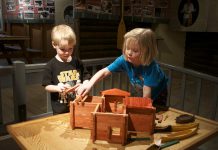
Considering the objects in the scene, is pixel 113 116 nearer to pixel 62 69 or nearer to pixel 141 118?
pixel 141 118

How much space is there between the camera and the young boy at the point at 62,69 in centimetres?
149

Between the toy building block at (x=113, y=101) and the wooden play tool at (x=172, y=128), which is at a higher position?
the toy building block at (x=113, y=101)

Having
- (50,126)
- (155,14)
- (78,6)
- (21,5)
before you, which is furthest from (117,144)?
(21,5)

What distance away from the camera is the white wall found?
17.4ft

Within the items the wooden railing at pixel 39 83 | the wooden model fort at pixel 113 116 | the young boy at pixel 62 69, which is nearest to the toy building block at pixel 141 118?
the wooden model fort at pixel 113 116

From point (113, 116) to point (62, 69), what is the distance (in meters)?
0.73

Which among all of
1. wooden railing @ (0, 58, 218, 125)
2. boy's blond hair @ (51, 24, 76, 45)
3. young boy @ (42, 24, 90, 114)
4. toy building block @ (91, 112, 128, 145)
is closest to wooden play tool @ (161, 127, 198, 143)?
toy building block @ (91, 112, 128, 145)

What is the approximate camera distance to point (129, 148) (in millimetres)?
974

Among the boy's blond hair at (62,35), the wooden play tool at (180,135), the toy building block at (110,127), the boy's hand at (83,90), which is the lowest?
the wooden play tool at (180,135)

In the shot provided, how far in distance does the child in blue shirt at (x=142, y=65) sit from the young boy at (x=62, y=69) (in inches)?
9.4

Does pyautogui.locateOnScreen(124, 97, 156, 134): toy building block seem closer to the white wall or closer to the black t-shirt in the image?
the black t-shirt

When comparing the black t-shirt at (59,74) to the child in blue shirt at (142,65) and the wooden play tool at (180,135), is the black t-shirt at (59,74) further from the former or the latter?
the wooden play tool at (180,135)

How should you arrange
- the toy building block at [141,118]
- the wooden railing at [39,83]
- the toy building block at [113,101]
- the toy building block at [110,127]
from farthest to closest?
the wooden railing at [39,83] → the toy building block at [113,101] → the toy building block at [141,118] → the toy building block at [110,127]

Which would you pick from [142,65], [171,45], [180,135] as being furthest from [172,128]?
[171,45]
